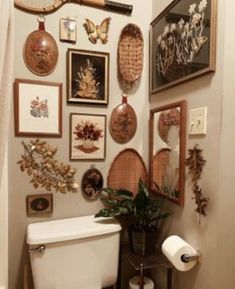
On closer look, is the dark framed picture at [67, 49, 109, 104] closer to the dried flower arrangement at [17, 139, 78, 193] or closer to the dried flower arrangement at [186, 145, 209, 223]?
the dried flower arrangement at [17, 139, 78, 193]

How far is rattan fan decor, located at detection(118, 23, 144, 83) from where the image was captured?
1.43 meters

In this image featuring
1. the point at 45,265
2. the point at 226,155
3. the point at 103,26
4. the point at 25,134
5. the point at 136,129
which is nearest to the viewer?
the point at 226,155

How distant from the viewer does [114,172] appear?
1.45m

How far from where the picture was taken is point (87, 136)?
139 cm

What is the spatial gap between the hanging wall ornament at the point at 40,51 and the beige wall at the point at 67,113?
0.03 metres

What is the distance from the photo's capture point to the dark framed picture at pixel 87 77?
4.40 ft

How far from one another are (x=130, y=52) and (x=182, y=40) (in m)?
0.36

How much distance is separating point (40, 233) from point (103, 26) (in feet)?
3.71

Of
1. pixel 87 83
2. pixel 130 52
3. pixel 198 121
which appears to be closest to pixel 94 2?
pixel 130 52

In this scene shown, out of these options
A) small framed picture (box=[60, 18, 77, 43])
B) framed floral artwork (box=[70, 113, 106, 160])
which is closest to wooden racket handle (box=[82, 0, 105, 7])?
small framed picture (box=[60, 18, 77, 43])

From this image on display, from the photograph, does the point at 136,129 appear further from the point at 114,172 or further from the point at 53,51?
the point at 53,51

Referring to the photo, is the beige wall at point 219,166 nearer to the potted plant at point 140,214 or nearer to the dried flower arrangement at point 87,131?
the potted plant at point 140,214

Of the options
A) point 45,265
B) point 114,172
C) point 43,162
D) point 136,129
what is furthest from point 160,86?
point 45,265

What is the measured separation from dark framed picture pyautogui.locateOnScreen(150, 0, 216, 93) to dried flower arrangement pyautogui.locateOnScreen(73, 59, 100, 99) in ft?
1.10
